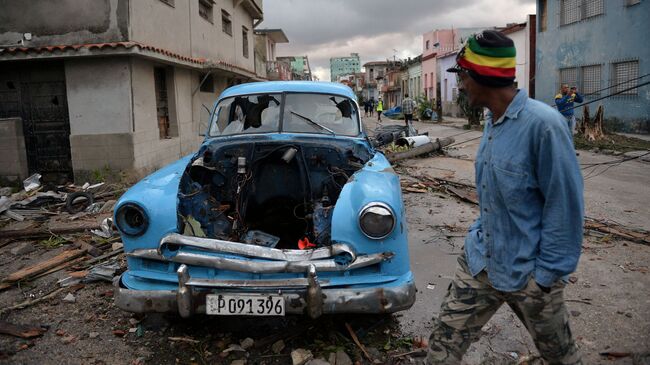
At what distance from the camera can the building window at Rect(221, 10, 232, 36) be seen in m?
17.6

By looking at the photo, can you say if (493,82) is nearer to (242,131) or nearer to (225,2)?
(242,131)

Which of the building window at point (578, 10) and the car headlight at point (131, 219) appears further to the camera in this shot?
the building window at point (578, 10)

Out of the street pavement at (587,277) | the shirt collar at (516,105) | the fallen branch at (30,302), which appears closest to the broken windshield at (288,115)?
the street pavement at (587,277)

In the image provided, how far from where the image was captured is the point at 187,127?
13.5m

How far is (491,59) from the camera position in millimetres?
2105

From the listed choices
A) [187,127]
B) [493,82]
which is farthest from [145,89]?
[493,82]

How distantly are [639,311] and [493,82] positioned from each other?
263cm

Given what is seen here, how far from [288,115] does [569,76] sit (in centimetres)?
1898

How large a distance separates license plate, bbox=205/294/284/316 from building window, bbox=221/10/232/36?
52.1 feet

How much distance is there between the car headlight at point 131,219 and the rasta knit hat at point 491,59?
2.30 metres

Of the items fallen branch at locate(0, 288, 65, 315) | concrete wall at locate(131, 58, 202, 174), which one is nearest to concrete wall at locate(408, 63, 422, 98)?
concrete wall at locate(131, 58, 202, 174)

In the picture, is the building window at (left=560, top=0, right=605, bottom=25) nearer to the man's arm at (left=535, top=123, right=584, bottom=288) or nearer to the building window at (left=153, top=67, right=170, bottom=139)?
the building window at (left=153, top=67, right=170, bottom=139)

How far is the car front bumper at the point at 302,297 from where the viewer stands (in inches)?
119

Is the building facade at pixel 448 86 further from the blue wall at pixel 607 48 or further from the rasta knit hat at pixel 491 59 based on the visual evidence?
the rasta knit hat at pixel 491 59
